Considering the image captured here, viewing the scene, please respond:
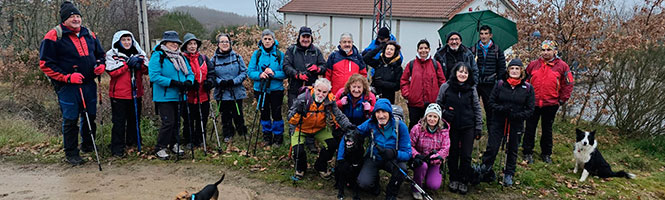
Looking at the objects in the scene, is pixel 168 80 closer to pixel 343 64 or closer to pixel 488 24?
pixel 343 64

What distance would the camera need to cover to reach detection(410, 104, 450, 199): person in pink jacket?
465 cm

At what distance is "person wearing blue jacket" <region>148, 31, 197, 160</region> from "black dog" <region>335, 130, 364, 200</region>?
244 centimetres

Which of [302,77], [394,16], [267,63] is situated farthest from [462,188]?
[394,16]

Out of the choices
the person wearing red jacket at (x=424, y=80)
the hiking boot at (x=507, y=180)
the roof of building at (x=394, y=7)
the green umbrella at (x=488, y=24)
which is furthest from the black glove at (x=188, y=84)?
the roof of building at (x=394, y=7)

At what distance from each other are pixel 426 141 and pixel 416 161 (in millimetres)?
336

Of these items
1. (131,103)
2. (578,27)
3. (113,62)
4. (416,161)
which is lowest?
(416,161)

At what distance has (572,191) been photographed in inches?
206

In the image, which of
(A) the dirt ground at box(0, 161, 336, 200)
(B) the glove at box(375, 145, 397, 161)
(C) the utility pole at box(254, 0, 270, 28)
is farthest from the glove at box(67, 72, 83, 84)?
(C) the utility pole at box(254, 0, 270, 28)

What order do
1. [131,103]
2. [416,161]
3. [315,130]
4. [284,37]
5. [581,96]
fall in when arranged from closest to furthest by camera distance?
1. [416,161]
2. [315,130]
3. [131,103]
4. [581,96]
5. [284,37]

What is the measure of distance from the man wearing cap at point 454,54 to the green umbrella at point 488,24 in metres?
1.22

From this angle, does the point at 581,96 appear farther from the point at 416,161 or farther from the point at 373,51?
the point at 416,161

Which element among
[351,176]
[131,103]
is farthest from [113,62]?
[351,176]

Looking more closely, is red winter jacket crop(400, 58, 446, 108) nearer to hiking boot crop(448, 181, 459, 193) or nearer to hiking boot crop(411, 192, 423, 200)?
hiking boot crop(448, 181, 459, 193)

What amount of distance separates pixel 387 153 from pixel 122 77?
3792 millimetres
